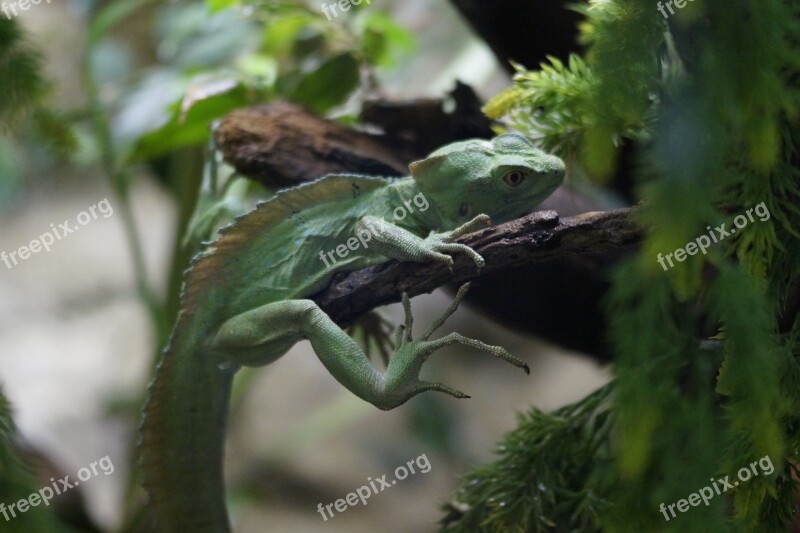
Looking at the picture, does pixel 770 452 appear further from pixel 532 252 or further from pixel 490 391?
pixel 490 391

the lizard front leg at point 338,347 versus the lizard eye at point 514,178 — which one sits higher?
the lizard eye at point 514,178

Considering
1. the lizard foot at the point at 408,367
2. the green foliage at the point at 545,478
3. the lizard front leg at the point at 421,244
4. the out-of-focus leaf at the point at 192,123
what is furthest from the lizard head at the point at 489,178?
the out-of-focus leaf at the point at 192,123

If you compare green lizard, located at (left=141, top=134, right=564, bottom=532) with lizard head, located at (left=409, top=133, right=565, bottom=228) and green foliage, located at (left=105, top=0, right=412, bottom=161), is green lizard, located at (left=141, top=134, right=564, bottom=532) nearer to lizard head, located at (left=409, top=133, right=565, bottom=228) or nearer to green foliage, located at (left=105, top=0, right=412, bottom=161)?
lizard head, located at (left=409, top=133, right=565, bottom=228)

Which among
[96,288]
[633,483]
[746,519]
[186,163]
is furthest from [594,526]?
[96,288]


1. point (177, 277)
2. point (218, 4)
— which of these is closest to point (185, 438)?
point (177, 277)

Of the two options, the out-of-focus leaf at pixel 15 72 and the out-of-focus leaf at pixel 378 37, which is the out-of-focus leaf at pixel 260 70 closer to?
the out-of-focus leaf at pixel 378 37

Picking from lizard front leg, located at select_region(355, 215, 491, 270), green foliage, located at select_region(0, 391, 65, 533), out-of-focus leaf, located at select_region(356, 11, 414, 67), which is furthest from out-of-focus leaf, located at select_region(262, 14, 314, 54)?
green foliage, located at select_region(0, 391, 65, 533)

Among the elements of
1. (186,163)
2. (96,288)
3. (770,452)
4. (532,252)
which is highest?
(96,288)
